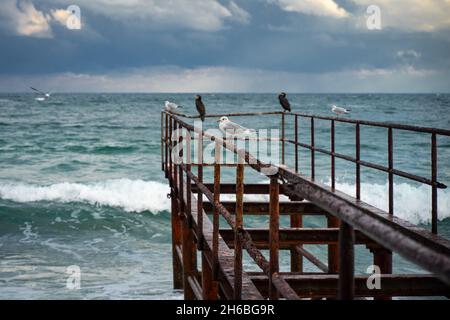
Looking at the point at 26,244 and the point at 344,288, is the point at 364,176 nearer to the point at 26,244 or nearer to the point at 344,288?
the point at 26,244

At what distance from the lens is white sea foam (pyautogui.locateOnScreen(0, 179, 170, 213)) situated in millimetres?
20844

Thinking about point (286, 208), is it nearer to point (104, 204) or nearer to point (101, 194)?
point (104, 204)

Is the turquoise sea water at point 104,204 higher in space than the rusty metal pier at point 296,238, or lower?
lower

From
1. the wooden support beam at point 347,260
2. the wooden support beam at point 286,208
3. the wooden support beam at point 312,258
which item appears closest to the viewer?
the wooden support beam at point 347,260

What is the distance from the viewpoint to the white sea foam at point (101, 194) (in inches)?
821

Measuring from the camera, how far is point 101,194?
21812 millimetres

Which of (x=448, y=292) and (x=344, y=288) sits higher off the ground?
(x=344, y=288)

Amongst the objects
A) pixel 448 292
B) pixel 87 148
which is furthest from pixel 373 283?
pixel 87 148

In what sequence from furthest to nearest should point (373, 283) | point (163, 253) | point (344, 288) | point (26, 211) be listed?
point (26, 211) < point (163, 253) < point (373, 283) < point (344, 288)

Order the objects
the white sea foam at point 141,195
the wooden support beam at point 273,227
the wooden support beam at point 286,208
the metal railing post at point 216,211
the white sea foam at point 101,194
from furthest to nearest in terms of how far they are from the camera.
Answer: the white sea foam at point 101,194 < the white sea foam at point 141,195 < the wooden support beam at point 286,208 < the metal railing post at point 216,211 < the wooden support beam at point 273,227

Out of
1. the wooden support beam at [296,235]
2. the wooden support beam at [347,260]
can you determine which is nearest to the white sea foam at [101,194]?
the wooden support beam at [296,235]

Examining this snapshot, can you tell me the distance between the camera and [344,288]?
1.57 m

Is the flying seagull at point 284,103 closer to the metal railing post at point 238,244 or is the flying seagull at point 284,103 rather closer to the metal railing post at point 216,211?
the metal railing post at point 216,211

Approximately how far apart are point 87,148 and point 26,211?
15.2 m
